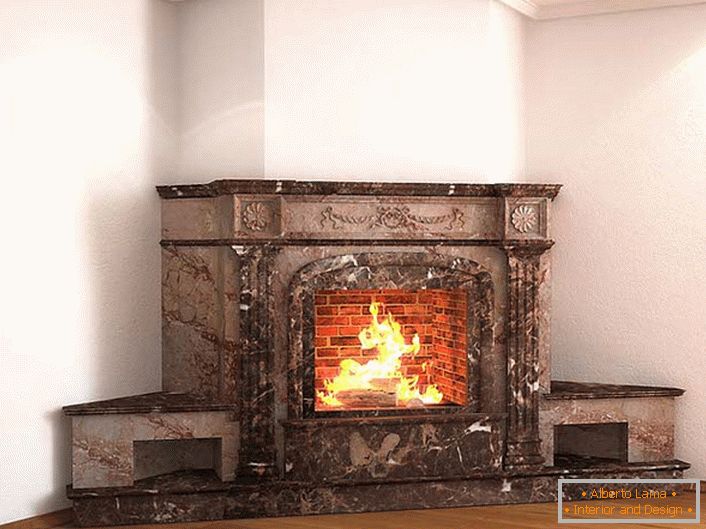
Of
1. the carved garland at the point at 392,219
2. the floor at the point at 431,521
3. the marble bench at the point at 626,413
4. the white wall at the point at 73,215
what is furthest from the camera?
the marble bench at the point at 626,413

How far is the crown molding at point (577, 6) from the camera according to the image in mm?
5414

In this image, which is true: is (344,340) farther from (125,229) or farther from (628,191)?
(628,191)

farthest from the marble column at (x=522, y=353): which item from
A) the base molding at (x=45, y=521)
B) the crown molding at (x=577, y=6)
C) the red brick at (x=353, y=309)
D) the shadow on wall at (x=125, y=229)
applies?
the base molding at (x=45, y=521)

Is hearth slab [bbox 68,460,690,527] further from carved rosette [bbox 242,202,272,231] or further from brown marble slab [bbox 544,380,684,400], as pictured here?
carved rosette [bbox 242,202,272,231]

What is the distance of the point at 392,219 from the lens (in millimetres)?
4988

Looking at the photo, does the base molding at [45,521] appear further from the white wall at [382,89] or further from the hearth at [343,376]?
the white wall at [382,89]

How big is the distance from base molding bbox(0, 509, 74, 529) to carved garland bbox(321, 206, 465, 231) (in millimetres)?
1761


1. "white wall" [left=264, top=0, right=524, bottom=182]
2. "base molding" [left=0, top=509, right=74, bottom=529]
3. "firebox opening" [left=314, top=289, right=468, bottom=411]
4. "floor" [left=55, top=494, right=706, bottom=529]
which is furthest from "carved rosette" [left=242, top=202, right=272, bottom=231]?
"base molding" [left=0, top=509, right=74, bottom=529]

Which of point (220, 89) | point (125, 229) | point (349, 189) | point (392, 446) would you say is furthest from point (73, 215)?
point (392, 446)

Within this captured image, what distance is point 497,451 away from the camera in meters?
5.07

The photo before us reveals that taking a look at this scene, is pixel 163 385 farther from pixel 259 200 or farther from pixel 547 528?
pixel 547 528

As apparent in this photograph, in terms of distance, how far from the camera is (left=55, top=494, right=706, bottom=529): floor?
463cm

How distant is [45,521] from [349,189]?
2.02m

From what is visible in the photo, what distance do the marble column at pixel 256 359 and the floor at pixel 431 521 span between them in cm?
27
